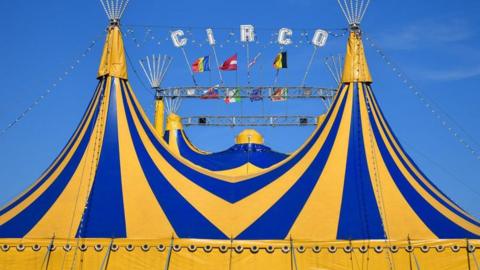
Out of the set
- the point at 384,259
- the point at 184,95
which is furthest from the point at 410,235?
the point at 184,95

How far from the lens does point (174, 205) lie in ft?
25.4

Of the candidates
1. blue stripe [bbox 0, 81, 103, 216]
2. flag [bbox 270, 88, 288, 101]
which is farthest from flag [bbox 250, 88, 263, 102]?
blue stripe [bbox 0, 81, 103, 216]

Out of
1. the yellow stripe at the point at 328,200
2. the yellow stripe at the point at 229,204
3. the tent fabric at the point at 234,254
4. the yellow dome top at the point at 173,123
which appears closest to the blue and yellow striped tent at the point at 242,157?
the yellow dome top at the point at 173,123

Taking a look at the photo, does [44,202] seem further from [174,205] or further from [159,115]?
[159,115]

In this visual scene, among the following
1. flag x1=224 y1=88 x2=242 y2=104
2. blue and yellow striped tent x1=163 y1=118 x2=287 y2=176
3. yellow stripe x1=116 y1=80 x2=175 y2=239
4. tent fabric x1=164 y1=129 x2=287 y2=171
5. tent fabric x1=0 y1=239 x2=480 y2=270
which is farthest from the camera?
flag x1=224 y1=88 x2=242 y2=104

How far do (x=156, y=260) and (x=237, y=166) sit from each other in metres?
6.77

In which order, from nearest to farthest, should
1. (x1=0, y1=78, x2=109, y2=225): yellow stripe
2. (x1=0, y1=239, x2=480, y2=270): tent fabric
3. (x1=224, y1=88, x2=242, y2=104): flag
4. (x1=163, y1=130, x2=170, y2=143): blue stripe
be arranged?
(x1=0, y1=239, x2=480, y2=270): tent fabric
(x1=0, y1=78, x2=109, y2=225): yellow stripe
(x1=163, y1=130, x2=170, y2=143): blue stripe
(x1=224, y1=88, x2=242, y2=104): flag

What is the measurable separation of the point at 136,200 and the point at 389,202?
3.63 m

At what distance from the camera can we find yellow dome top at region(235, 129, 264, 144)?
48.0 feet

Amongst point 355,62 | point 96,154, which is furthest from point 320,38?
point 96,154

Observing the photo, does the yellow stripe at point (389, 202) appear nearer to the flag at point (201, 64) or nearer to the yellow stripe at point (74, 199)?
the yellow stripe at point (74, 199)

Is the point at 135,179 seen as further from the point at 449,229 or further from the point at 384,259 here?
the point at 449,229

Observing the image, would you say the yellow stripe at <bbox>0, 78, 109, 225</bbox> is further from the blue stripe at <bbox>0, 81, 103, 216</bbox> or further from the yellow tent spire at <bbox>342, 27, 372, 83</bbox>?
the yellow tent spire at <bbox>342, 27, 372, 83</bbox>

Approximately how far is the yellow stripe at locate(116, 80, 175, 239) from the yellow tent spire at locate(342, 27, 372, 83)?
3710 mm
